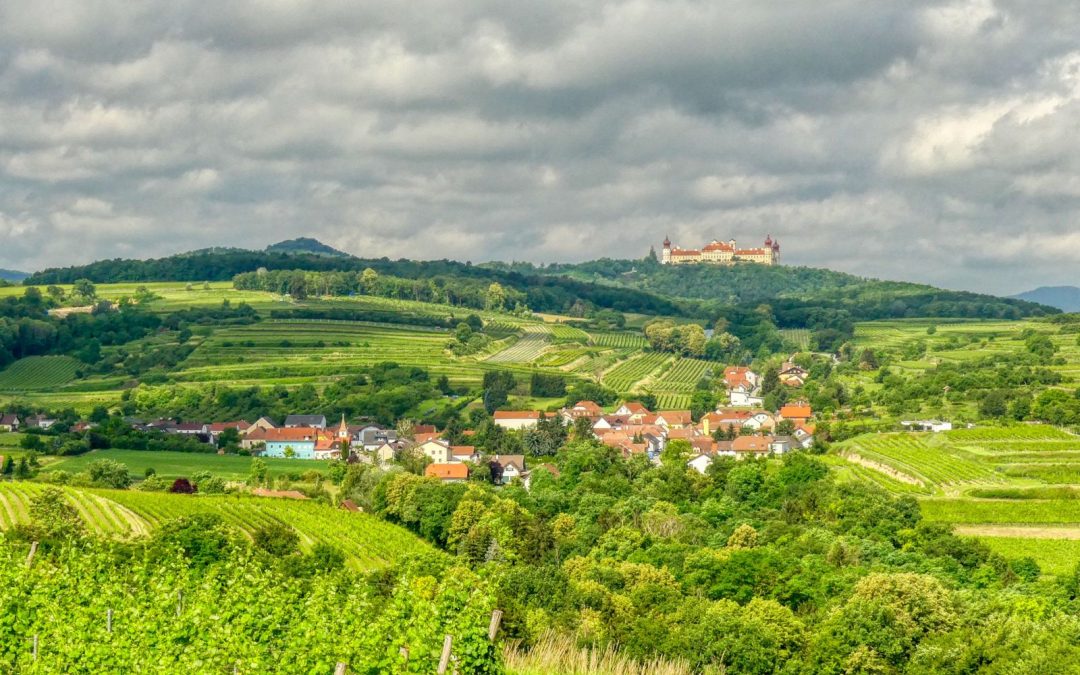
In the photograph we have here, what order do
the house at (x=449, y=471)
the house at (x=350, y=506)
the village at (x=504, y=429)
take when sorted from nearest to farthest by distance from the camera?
the house at (x=350, y=506) < the house at (x=449, y=471) < the village at (x=504, y=429)

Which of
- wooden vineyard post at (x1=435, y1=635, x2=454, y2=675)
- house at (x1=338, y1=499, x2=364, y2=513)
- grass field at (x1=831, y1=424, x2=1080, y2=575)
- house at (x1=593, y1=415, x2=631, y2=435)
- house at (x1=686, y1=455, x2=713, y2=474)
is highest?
wooden vineyard post at (x1=435, y1=635, x2=454, y2=675)

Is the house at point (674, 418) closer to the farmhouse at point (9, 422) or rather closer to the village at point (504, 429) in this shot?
the village at point (504, 429)

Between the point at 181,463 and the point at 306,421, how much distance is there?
69.2ft

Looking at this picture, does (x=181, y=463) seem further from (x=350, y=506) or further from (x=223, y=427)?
(x=350, y=506)

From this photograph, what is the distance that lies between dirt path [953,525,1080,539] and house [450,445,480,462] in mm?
44360

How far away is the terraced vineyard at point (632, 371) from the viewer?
417 ft

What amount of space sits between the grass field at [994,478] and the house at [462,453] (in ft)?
96.0

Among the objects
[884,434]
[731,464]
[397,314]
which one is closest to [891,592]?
[731,464]

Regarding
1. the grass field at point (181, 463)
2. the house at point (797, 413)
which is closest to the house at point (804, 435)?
the house at point (797, 413)

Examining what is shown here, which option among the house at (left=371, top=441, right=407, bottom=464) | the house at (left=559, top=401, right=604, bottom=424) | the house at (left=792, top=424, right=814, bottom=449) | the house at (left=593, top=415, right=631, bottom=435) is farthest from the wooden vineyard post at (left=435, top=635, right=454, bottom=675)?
the house at (left=559, top=401, right=604, bottom=424)

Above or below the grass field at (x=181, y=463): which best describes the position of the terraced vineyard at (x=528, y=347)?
above

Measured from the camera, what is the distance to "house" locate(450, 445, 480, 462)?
297ft

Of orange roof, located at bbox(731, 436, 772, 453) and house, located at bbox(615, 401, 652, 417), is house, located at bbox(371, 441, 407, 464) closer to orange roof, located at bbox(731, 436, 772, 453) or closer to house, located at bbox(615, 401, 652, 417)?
house, located at bbox(615, 401, 652, 417)

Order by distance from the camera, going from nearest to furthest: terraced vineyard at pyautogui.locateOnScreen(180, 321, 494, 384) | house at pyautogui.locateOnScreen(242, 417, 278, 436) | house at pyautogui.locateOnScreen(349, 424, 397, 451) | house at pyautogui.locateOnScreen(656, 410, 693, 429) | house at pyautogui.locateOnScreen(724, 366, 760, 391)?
house at pyautogui.locateOnScreen(349, 424, 397, 451), house at pyautogui.locateOnScreen(242, 417, 278, 436), house at pyautogui.locateOnScreen(656, 410, 693, 429), terraced vineyard at pyautogui.locateOnScreen(180, 321, 494, 384), house at pyautogui.locateOnScreen(724, 366, 760, 391)
